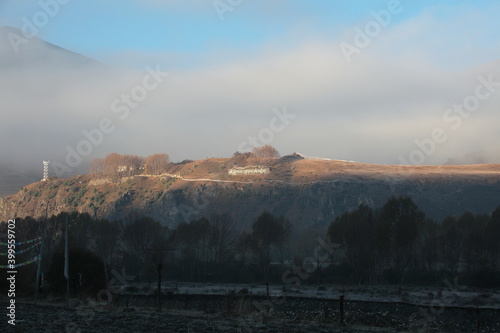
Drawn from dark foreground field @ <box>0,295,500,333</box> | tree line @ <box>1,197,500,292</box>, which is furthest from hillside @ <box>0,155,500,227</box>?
dark foreground field @ <box>0,295,500,333</box>

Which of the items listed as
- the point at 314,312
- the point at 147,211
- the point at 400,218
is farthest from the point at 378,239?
the point at 147,211

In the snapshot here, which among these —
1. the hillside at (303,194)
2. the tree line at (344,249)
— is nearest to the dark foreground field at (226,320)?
the tree line at (344,249)

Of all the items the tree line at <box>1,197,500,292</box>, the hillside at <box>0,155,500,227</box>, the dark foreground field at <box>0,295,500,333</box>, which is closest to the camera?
the dark foreground field at <box>0,295,500,333</box>

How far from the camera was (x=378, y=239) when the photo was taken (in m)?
75.7

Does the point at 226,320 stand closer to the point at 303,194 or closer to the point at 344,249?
the point at 344,249

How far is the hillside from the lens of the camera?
15775 centimetres

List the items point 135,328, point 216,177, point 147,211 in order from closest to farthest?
point 135,328 → point 147,211 → point 216,177

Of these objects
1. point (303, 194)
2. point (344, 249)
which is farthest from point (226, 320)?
point (303, 194)

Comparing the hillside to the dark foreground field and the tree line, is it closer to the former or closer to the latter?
the tree line

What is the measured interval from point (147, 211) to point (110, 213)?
483 inches

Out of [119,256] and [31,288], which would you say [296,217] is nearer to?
[119,256]

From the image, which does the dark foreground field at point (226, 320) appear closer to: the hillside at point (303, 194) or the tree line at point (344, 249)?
the tree line at point (344, 249)

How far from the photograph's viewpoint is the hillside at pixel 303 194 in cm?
15775

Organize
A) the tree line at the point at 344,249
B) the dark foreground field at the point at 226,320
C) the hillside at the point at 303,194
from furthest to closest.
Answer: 1. the hillside at the point at 303,194
2. the tree line at the point at 344,249
3. the dark foreground field at the point at 226,320
